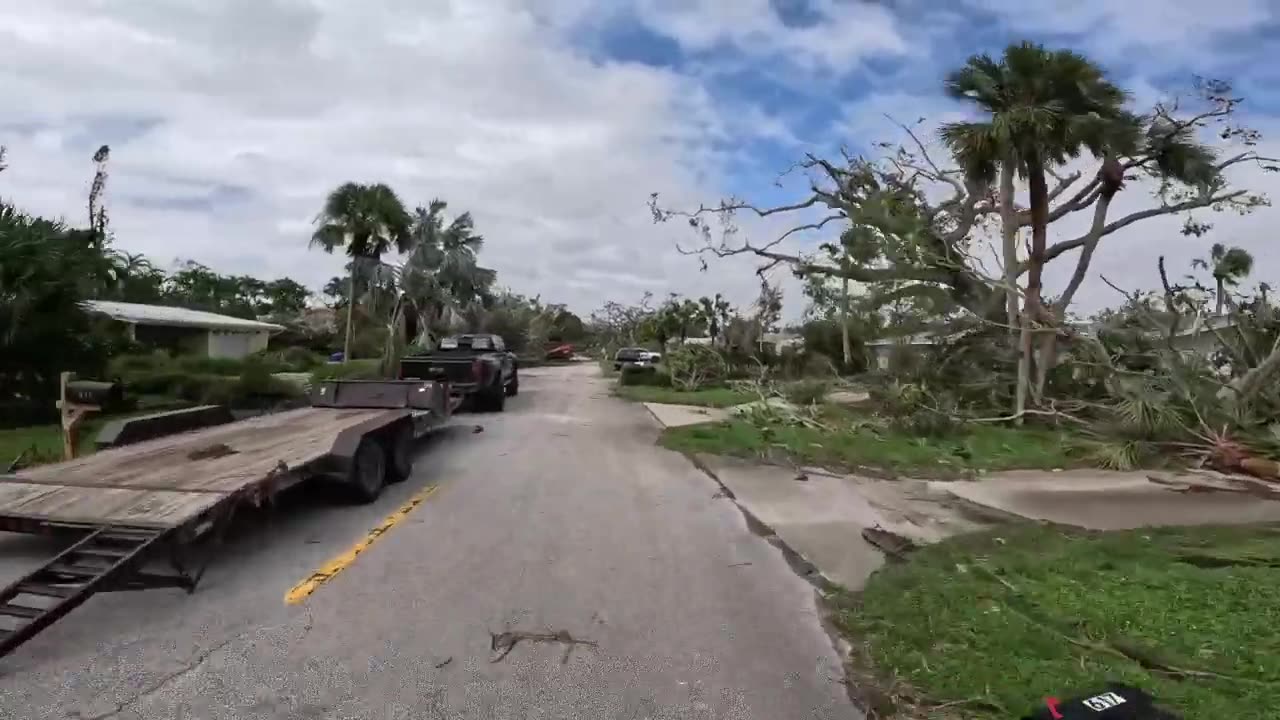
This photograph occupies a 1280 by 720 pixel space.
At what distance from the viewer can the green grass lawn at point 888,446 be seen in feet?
40.7

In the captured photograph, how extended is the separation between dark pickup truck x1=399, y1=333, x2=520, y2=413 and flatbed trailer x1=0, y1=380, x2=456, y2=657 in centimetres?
682

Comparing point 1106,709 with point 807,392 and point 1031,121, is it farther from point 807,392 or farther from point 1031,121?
point 807,392

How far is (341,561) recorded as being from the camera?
6805 millimetres

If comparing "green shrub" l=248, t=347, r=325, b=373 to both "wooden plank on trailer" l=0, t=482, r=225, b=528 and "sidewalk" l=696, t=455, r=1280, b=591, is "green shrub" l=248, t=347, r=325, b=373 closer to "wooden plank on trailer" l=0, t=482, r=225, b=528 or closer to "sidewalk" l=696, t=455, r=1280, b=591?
"sidewalk" l=696, t=455, r=1280, b=591

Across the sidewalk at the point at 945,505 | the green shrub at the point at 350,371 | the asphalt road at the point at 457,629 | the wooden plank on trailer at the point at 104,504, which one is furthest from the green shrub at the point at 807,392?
the wooden plank on trailer at the point at 104,504

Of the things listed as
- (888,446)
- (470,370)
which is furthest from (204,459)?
(470,370)

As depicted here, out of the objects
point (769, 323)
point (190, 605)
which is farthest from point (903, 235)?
point (769, 323)

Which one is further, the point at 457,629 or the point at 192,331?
the point at 192,331

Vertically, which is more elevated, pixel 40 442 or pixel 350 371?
pixel 350 371

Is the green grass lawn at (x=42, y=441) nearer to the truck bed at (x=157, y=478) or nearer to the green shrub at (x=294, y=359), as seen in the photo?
the truck bed at (x=157, y=478)

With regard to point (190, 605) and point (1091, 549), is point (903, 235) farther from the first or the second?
point (190, 605)

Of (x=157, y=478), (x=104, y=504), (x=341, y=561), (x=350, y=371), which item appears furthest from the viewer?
(x=350, y=371)

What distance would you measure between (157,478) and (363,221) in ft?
85.0

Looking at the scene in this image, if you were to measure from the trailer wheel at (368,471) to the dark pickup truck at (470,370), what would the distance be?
677cm
